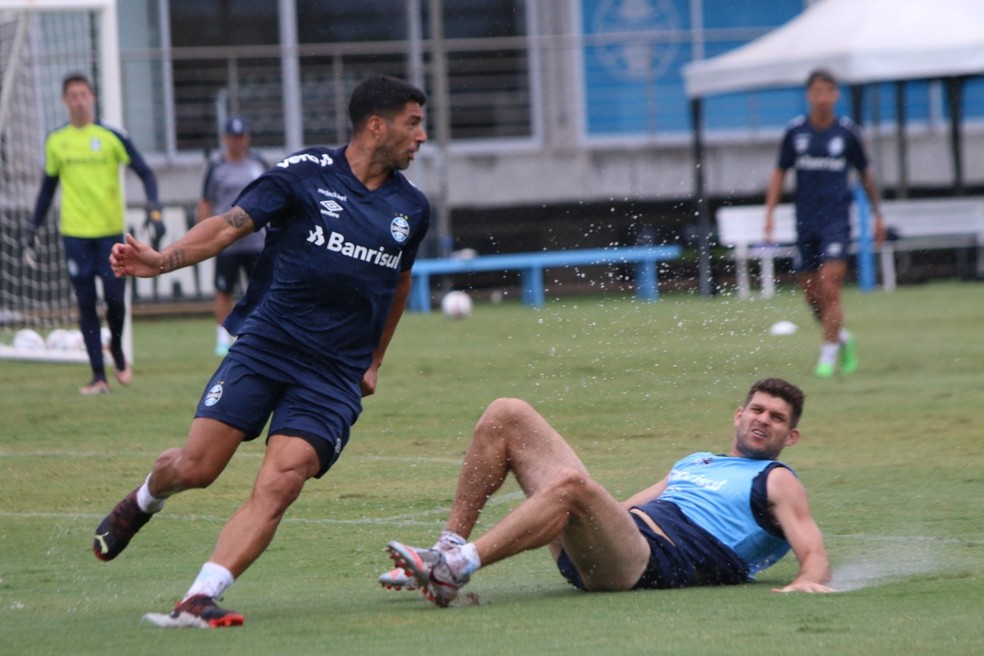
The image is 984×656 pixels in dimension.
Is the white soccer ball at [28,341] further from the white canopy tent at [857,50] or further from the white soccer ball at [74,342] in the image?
the white canopy tent at [857,50]

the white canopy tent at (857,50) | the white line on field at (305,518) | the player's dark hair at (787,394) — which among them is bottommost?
the white line on field at (305,518)

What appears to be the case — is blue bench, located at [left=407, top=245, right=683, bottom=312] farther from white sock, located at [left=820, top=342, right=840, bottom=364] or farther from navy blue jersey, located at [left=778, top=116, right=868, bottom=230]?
white sock, located at [left=820, top=342, right=840, bottom=364]

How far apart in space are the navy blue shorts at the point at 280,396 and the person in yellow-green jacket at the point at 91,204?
24.2ft

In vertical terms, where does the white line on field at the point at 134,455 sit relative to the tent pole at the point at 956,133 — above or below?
below

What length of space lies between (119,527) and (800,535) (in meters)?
2.52

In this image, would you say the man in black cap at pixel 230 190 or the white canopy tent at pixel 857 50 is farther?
the white canopy tent at pixel 857 50

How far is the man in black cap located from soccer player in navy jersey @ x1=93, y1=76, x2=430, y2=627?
953 cm

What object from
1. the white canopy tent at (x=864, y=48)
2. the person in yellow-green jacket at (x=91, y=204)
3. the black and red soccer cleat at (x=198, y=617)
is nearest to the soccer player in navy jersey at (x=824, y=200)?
the person in yellow-green jacket at (x=91, y=204)

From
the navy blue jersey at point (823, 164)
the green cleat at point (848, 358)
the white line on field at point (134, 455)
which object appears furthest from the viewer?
the green cleat at point (848, 358)

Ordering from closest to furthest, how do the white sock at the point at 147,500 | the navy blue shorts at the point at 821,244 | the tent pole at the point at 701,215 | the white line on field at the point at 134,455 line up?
the white sock at the point at 147,500, the white line on field at the point at 134,455, the navy blue shorts at the point at 821,244, the tent pole at the point at 701,215

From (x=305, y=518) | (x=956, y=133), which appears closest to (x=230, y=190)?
(x=305, y=518)

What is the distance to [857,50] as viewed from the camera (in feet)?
72.2

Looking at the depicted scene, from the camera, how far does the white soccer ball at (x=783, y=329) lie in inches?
704

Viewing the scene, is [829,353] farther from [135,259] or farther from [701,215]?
[701,215]
